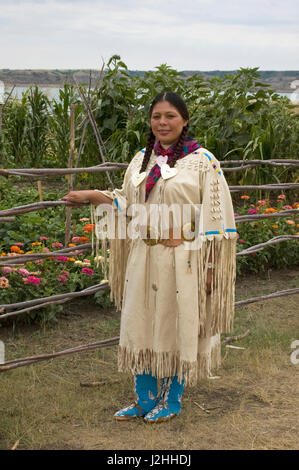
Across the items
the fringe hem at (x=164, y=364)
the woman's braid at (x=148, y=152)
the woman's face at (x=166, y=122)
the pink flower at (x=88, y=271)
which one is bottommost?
the fringe hem at (x=164, y=364)

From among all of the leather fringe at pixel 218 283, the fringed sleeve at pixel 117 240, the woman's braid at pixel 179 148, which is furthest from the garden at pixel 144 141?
the woman's braid at pixel 179 148

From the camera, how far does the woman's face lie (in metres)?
2.76

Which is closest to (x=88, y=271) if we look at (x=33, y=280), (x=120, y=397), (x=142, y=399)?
(x=33, y=280)

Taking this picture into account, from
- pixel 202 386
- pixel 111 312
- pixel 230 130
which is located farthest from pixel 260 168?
pixel 202 386

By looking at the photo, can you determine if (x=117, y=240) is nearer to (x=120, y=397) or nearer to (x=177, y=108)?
(x=177, y=108)

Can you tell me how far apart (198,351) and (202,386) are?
562 mm

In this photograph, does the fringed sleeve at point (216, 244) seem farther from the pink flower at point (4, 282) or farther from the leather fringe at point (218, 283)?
the pink flower at point (4, 282)

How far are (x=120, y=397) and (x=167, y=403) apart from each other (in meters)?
0.33

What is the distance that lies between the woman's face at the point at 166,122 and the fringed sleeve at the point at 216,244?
0.16m

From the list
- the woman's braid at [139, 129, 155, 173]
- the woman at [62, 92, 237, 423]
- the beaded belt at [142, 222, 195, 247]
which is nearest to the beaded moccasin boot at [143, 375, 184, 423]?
the woman at [62, 92, 237, 423]

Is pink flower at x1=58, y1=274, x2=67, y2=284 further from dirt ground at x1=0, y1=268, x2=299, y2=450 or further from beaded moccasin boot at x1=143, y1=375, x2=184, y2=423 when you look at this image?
beaded moccasin boot at x1=143, y1=375, x2=184, y2=423

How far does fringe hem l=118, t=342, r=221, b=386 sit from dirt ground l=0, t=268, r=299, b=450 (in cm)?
26

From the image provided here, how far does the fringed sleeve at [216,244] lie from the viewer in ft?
9.07
